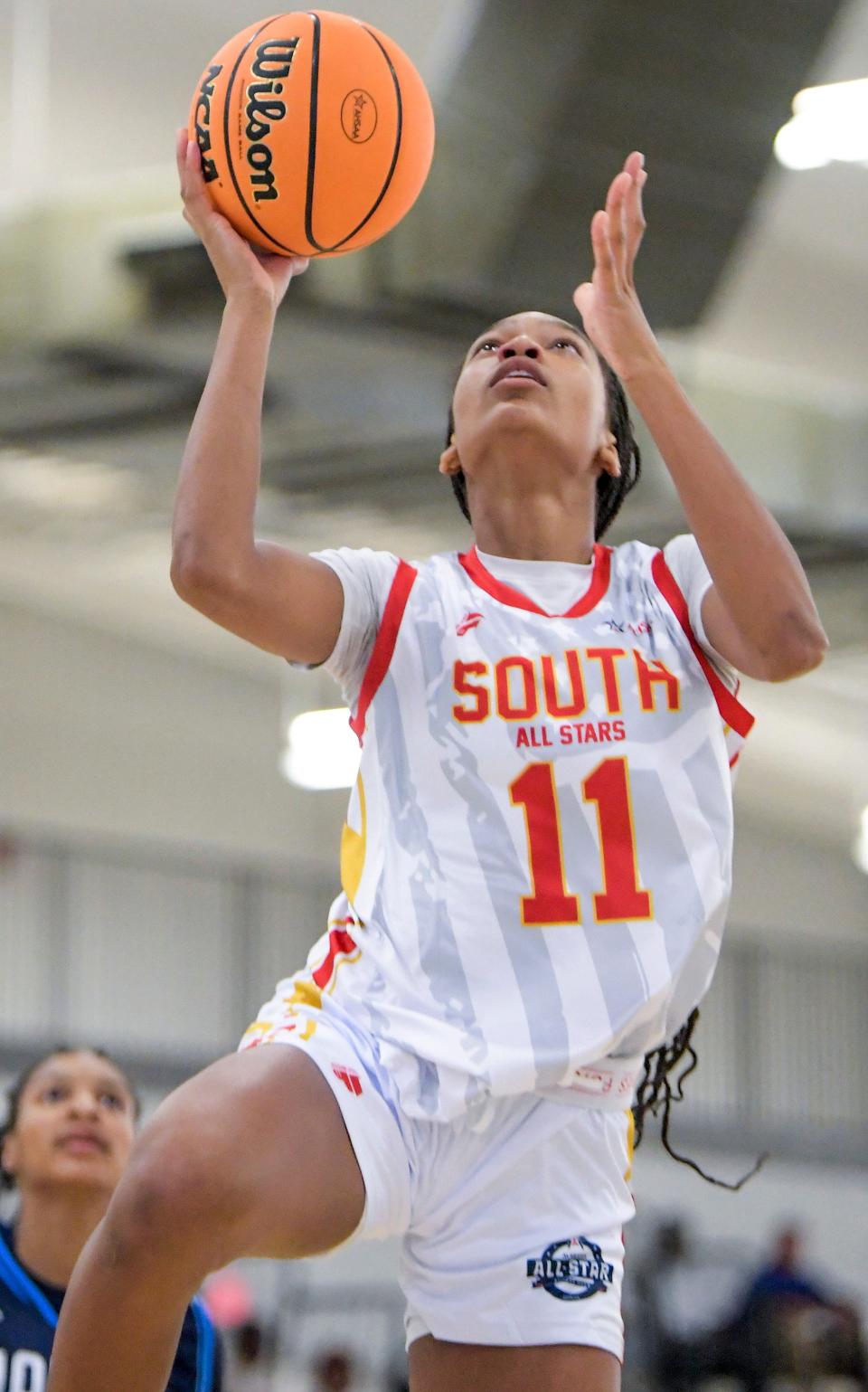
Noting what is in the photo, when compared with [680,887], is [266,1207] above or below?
below

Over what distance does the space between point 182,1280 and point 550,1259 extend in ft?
2.29

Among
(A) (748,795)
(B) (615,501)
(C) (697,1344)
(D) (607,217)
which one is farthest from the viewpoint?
(A) (748,795)

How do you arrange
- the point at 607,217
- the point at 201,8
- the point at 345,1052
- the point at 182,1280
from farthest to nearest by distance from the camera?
the point at 201,8, the point at 607,217, the point at 345,1052, the point at 182,1280

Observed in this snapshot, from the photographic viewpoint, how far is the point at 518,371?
12.1 ft

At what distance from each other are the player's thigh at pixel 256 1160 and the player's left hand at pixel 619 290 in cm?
122

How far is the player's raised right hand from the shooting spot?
341 centimetres

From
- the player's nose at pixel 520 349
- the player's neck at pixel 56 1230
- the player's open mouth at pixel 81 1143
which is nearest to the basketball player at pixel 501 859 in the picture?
the player's nose at pixel 520 349

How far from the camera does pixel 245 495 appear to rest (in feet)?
10.6

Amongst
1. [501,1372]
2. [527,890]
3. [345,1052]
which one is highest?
[527,890]

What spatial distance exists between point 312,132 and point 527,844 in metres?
1.27

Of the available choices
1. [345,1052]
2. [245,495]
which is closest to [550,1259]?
[345,1052]

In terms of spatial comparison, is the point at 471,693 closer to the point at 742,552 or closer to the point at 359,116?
the point at 742,552

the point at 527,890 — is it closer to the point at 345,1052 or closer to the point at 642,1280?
the point at 345,1052

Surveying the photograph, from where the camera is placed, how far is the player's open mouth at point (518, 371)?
12.0 feet
